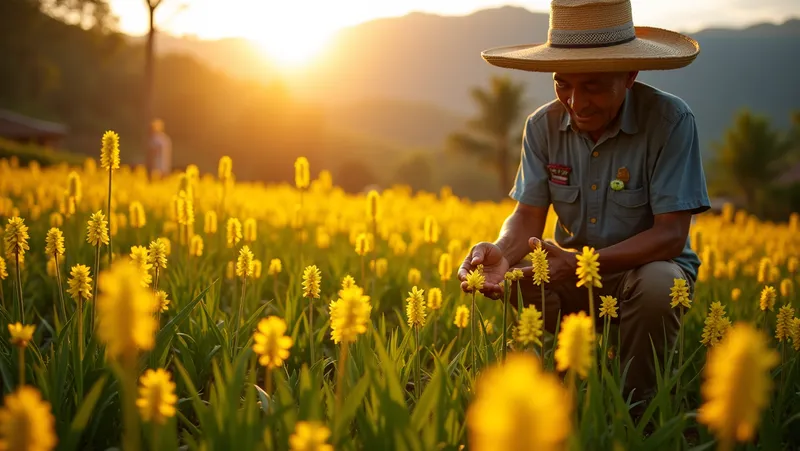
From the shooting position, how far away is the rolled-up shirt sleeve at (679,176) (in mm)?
4066

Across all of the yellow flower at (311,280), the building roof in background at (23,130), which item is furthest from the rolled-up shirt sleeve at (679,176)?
the building roof in background at (23,130)

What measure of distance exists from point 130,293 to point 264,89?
69.4 meters

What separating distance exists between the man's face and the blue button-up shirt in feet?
0.67

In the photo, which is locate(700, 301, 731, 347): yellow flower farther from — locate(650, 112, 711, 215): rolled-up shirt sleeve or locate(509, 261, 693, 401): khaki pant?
locate(650, 112, 711, 215): rolled-up shirt sleeve

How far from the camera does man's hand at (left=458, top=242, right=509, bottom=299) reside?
3771 mm

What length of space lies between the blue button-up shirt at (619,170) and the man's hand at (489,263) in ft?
2.62

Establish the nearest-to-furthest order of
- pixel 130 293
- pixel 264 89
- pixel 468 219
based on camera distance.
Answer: pixel 130 293 → pixel 468 219 → pixel 264 89

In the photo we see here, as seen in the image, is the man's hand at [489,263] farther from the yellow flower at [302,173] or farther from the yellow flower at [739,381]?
the yellow flower at [739,381]

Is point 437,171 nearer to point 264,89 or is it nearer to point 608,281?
point 264,89

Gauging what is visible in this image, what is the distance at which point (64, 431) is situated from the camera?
2.38 m

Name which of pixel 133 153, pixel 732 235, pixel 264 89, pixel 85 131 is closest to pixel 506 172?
pixel 264 89

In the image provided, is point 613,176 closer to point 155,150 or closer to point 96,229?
point 96,229

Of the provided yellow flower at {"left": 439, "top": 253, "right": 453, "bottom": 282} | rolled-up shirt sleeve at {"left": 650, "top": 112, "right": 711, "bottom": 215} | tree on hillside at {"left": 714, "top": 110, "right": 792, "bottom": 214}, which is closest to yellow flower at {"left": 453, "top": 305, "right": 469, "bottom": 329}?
yellow flower at {"left": 439, "top": 253, "right": 453, "bottom": 282}

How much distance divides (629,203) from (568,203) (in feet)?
1.43
